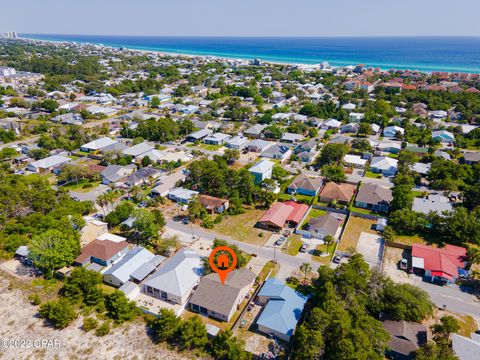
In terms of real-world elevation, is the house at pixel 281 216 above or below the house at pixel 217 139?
below

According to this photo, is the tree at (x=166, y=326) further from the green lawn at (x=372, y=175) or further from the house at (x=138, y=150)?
the green lawn at (x=372, y=175)

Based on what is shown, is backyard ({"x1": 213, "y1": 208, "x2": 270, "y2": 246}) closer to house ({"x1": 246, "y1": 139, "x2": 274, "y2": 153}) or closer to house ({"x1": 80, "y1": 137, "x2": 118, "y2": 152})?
house ({"x1": 246, "y1": 139, "x2": 274, "y2": 153})

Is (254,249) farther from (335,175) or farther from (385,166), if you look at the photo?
(385,166)

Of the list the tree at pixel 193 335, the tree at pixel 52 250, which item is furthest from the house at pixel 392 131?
the tree at pixel 52 250

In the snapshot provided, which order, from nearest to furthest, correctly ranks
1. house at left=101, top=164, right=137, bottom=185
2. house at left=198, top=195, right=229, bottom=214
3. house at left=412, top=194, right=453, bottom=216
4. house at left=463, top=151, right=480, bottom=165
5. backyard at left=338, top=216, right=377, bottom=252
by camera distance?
backyard at left=338, top=216, right=377, bottom=252
house at left=412, top=194, right=453, bottom=216
house at left=198, top=195, right=229, bottom=214
house at left=101, top=164, right=137, bottom=185
house at left=463, top=151, right=480, bottom=165

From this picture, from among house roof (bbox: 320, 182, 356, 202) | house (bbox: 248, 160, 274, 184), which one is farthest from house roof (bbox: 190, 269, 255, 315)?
house (bbox: 248, 160, 274, 184)

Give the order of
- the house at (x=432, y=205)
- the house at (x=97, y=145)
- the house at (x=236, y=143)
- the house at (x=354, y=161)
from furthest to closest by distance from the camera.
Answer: the house at (x=236, y=143)
the house at (x=97, y=145)
the house at (x=354, y=161)
the house at (x=432, y=205)

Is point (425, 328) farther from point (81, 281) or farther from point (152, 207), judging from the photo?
point (152, 207)
